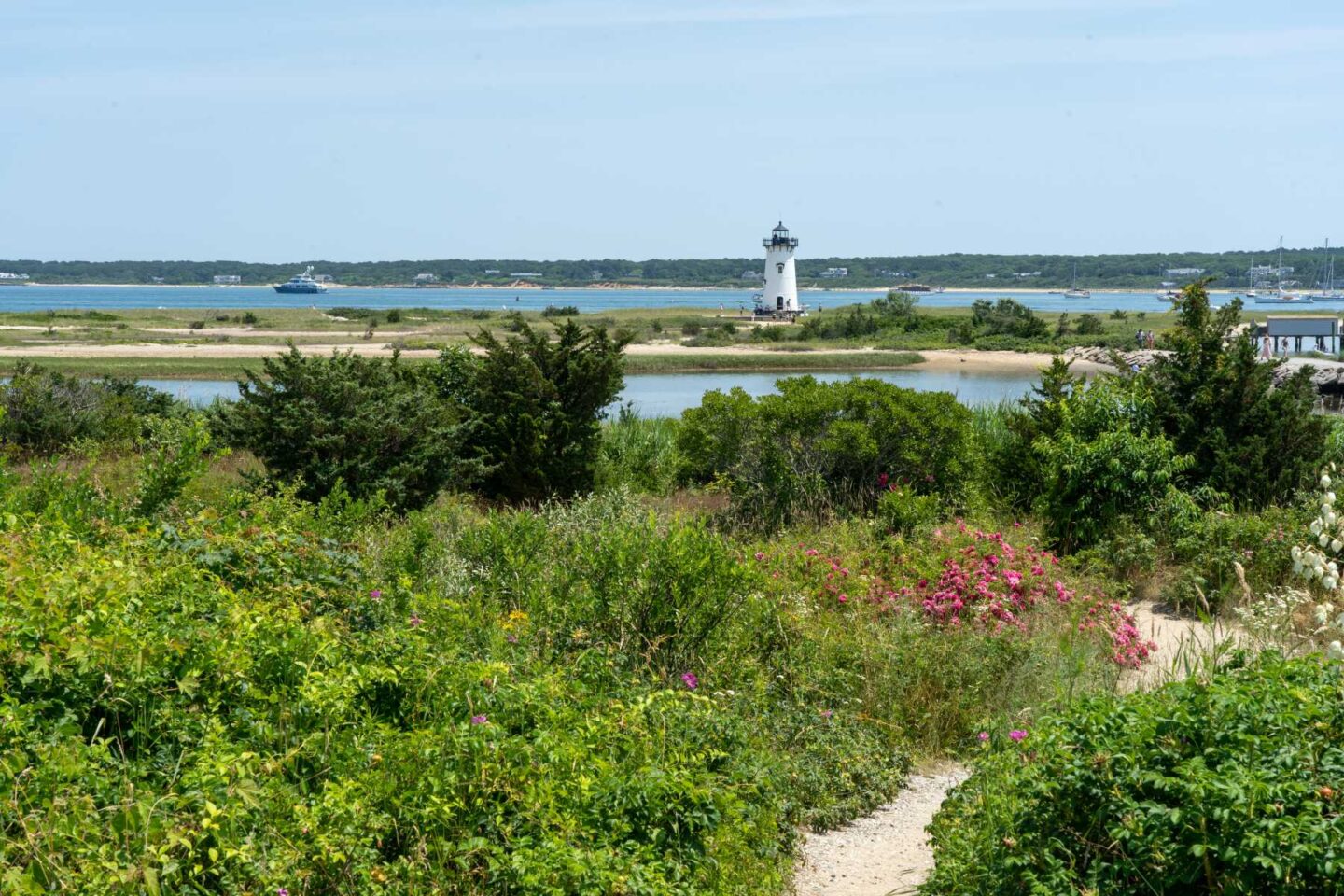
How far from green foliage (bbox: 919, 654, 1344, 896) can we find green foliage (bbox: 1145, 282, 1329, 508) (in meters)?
7.59

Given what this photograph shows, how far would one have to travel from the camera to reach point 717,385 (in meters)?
48.3

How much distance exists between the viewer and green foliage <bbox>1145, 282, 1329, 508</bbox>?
11469 mm

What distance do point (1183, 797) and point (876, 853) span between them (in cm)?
204

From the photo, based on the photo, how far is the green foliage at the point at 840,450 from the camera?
38.7 feet

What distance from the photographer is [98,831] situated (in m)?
3.74

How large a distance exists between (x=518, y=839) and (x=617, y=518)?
5.93m

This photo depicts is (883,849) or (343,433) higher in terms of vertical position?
(343,433)

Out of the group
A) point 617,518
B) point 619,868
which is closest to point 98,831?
point 619,868

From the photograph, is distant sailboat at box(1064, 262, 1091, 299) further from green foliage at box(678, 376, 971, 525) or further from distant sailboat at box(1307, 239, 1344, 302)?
green foliage at box(678, 376, 971, 525)

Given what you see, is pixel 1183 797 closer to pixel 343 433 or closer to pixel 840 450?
pixel 840 450

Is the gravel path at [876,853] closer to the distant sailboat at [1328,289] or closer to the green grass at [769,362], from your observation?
the green grass at [769,362]

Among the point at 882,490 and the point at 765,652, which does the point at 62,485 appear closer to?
the point at 765,652

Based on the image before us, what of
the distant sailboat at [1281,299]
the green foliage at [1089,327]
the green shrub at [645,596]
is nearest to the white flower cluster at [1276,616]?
the green shrub at [645,596]

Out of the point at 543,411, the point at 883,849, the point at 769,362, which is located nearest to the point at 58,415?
the point at 543,411
